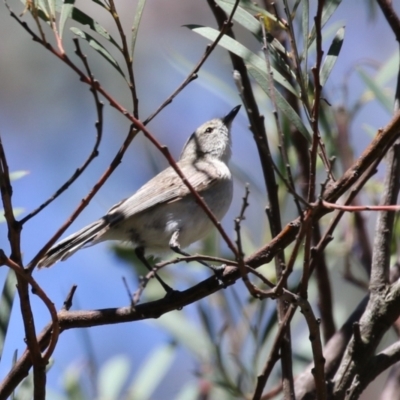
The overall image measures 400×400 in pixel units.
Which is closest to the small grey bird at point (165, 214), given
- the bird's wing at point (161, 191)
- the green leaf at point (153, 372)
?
the bird's wing at point (161, 191)

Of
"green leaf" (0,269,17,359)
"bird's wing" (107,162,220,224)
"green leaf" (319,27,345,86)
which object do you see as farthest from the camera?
"bird's wing" (107,162,220,224)

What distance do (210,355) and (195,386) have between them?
0.30m

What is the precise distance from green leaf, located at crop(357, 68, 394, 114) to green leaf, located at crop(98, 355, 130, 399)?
1.73 metres

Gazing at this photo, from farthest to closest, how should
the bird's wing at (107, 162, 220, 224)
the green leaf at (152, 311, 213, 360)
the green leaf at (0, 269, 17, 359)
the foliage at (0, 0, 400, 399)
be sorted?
the green leaf at (152, 311, 213, 360)
the bird's wing at (107, 162, 220, 224)
the green leaf at (0, 269, 17, 359)
the foliage at (0, 0, 400, 399)

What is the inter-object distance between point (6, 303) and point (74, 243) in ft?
2.43

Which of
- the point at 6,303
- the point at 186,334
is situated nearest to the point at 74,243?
the point at 6,303

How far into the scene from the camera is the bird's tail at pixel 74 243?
2439 mm

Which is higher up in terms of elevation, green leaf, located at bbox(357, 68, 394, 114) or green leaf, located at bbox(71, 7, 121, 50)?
green leaf, located at bbox(71, 7, 121, 50)

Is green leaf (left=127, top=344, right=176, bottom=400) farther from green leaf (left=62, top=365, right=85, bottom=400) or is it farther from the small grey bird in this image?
the small grey bird

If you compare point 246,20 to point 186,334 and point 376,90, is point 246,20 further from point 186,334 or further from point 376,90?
point 186,334

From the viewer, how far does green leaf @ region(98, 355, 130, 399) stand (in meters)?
3.37

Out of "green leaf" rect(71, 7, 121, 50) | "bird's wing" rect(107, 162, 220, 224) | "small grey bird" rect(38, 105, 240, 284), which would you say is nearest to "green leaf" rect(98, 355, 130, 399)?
"small grey bird" rect(38, 105, 240, 284)

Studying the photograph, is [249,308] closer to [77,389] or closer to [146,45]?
[77,389]

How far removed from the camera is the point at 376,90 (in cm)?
283
